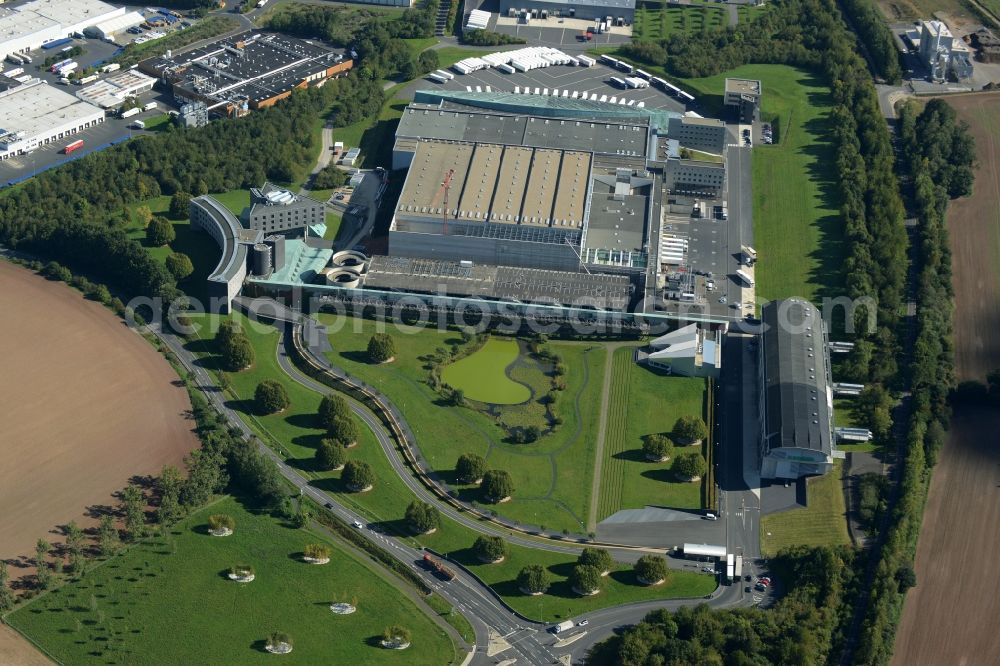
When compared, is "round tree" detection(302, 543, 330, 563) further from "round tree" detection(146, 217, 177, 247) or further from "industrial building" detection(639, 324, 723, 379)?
"round tree" detection(146, 217, 177, 247)

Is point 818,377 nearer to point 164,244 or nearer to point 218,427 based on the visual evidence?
point 218,427

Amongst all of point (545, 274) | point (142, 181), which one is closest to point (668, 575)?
point (545, 274)

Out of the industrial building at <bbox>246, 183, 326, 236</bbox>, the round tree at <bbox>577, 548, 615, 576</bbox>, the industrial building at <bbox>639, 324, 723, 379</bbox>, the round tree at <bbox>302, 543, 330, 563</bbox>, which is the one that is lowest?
the round tree at <bbox>302, 543, 330, 563</bbox>

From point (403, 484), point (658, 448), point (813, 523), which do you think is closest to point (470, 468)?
point (403, 484)

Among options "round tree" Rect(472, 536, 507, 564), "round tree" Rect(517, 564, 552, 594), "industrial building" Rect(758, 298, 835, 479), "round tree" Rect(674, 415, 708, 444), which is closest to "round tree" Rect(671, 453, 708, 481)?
"round tree" Rect(674, 415, 708, 444)

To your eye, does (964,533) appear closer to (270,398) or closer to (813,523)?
(813,523)

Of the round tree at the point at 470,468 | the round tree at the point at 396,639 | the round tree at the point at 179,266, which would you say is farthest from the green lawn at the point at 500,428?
the round tree at the point at 396,639
